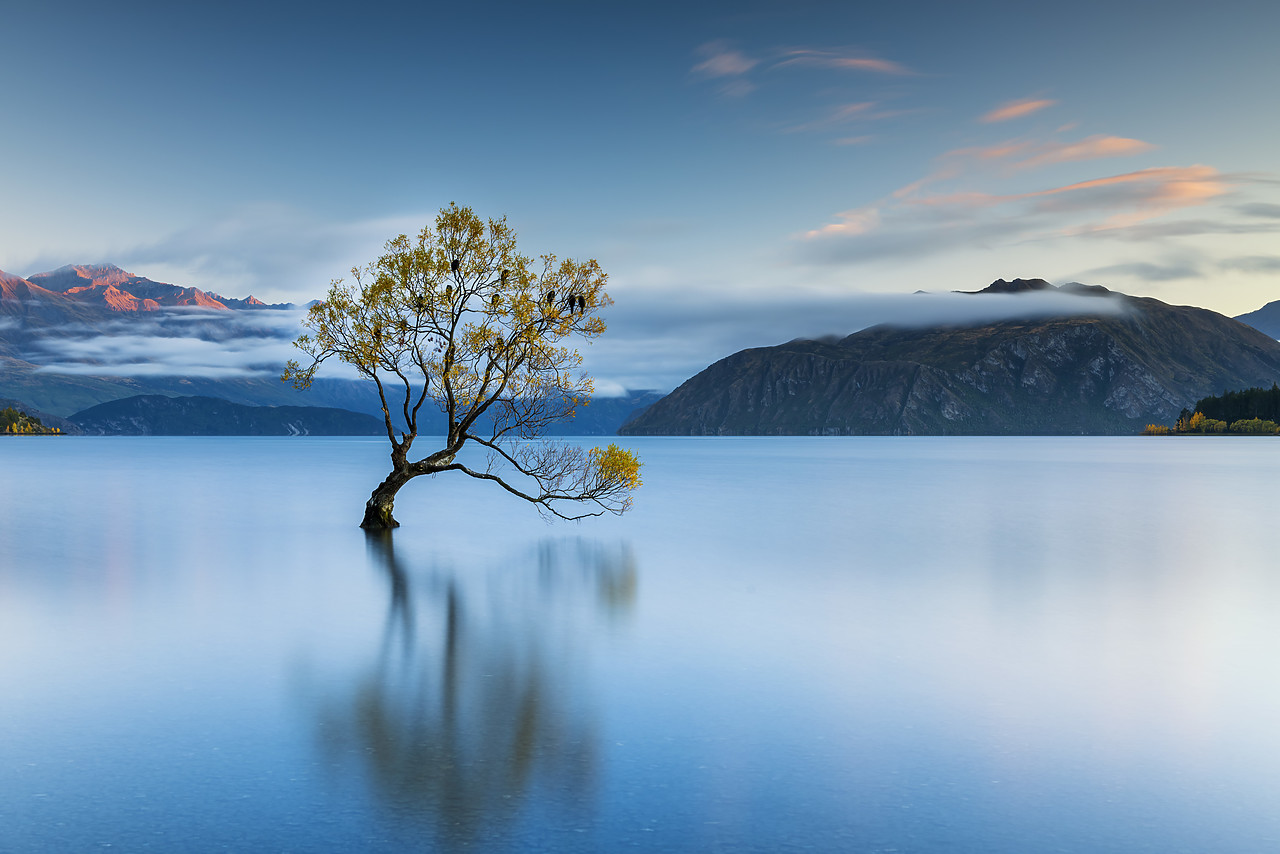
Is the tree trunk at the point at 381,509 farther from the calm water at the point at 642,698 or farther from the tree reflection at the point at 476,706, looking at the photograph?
the tree reflection at the point at 476,706

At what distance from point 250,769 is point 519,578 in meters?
17.5

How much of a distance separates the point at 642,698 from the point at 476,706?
2587mm

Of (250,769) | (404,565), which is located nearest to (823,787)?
(250,769)

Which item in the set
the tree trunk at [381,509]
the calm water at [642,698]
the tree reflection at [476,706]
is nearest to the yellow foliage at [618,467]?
the calm water at [642,698]

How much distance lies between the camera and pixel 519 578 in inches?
1102

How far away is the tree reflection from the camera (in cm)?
973

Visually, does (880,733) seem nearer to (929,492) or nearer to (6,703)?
A: (6,703)

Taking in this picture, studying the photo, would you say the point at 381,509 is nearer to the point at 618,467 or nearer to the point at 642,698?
the point at 618,467

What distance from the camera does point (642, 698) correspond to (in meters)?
14.0

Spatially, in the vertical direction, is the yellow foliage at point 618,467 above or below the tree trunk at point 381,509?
above

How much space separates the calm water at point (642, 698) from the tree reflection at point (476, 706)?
0.07 m

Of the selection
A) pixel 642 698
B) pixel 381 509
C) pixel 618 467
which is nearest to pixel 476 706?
pixel 642 698

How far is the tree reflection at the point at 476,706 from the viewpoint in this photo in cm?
973

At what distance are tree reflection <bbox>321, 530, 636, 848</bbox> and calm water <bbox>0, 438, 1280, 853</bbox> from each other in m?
0.07
